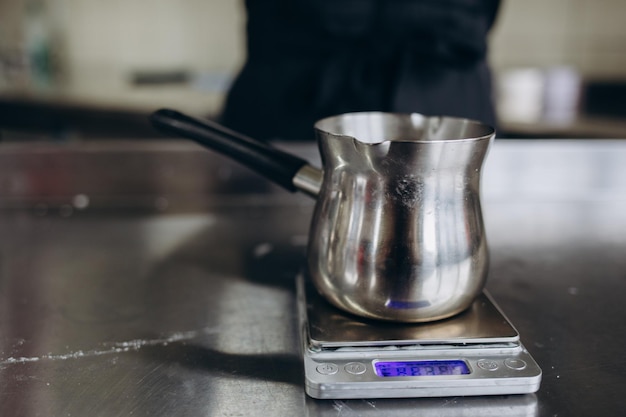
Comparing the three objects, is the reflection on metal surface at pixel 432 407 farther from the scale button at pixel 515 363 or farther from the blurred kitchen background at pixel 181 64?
the blurred kitchen background at pixel 181 64

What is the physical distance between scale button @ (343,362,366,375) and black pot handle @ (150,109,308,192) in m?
0.18

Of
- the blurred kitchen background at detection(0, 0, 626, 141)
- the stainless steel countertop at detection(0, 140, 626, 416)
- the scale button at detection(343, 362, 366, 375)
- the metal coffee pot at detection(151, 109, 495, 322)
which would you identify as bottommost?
the blurred kitchen background at detection(0, 0, 626, 141)

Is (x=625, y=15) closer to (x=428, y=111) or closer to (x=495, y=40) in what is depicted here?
(x=495, y=40)

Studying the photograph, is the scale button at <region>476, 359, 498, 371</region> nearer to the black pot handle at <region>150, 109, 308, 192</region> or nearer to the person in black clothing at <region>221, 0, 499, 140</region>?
the black pot handle at <region>150, 109, 308, 192</region>

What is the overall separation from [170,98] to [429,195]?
2.08 metres

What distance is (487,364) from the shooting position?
433 millimetres

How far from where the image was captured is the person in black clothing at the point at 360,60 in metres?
0.93

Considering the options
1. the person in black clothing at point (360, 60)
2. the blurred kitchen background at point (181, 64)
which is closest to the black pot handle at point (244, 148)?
the person in black clothing at point (360, 60)

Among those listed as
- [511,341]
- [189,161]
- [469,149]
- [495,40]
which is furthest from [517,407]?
[495,40]

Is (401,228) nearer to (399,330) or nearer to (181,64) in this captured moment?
(399,330)

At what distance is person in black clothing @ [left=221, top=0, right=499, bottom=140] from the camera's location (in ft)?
3.04

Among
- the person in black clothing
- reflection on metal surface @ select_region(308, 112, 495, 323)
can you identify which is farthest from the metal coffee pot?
the person in black clothing

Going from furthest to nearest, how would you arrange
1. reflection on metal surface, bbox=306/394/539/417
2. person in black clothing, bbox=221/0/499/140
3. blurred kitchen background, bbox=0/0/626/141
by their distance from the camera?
1. blurred kitchen background, bbox=0/0/626/141
2. person in black clothing, bbox=221/0/499/140
3. reflection on metal surface, bbox=306/394/539/417

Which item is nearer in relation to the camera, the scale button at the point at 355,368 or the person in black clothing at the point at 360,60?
the scale button at the point at 355,368
